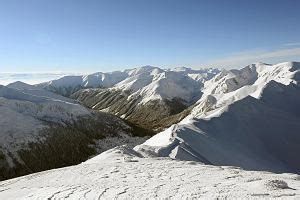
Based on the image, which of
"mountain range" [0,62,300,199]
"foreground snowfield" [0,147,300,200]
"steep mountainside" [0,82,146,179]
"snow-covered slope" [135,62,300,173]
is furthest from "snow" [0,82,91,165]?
"foreground snowfield" [0,147,300,200]

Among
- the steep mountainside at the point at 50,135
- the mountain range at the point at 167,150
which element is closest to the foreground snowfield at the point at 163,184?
the mountain range at the point at 167,150

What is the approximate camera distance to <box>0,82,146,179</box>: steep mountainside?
228 feet

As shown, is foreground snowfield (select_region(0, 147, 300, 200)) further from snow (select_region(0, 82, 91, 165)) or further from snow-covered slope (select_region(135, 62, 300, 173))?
snow (select_region(0, 82, 91, 165))

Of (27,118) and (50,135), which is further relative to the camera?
(27,118)

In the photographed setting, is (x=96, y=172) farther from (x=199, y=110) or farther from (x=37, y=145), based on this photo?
(x=199, y=110)

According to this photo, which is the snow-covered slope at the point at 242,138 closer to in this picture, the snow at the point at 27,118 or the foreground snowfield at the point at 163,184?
the foreground snowfield at the point at 163,184

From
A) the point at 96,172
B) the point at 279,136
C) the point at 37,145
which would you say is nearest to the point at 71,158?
the point at 37,145

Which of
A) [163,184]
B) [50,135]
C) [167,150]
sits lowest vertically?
[50,135]

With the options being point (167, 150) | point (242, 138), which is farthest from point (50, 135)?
point (167, 150)

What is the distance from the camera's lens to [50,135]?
3354 inches

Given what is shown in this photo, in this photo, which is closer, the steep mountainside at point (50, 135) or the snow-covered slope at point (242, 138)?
the snow-covered slope at point (242, 138)

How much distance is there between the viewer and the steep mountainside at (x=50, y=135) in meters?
69.4

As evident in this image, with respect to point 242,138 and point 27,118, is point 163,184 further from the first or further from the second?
point 27,118

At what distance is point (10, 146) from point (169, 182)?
61830mm
